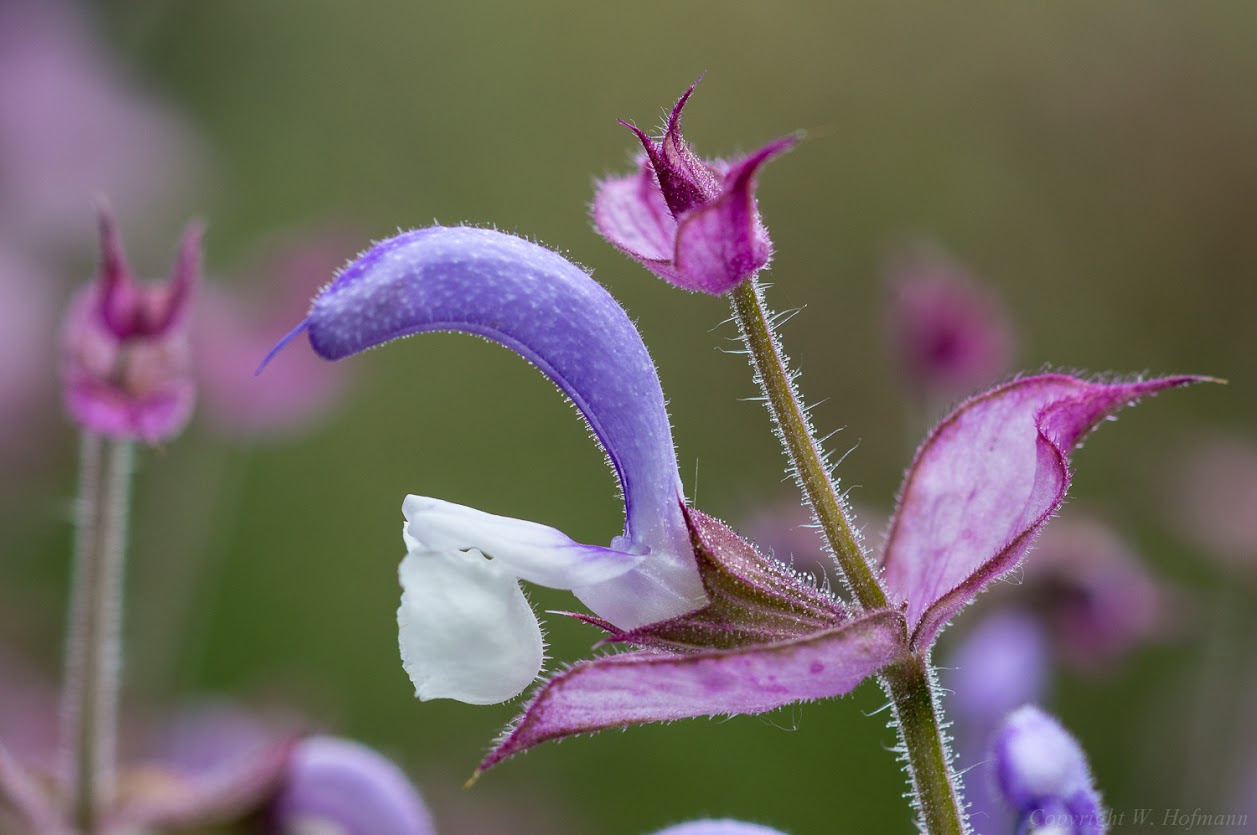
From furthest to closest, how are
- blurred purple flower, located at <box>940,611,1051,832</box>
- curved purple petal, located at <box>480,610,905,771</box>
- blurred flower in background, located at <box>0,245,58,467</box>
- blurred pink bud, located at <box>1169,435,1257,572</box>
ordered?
1. blurred flower in background, located at <box>0,245,58,467</box>
2. blurred pink bud, located at <box>1169,435,1257,572</box>
3. blurred purple flower, located at <box>940,611,1051,832</box>
4. curved purple petal, located at <box>480,610,905,771</box>

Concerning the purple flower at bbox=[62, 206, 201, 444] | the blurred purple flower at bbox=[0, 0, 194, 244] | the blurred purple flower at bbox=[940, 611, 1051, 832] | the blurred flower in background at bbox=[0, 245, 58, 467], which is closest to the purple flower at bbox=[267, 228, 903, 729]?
the purple flower at bbox=[62, 206, 201, 444]

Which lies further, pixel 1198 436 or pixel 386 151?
pixel 386 151

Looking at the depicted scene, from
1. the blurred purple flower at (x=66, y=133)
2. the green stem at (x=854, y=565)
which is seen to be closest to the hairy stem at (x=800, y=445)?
the green stem at (x=854, y=565)

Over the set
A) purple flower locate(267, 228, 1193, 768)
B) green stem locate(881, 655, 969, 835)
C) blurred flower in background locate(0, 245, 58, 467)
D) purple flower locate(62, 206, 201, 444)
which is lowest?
green stem locate(881, 655, 969, 835)

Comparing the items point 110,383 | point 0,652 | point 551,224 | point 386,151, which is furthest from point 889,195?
point 110,383

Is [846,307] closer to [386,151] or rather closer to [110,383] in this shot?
[386,151]

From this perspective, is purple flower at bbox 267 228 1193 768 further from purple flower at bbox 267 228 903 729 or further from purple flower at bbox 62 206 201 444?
purple flower at bbox 62 206 201 444

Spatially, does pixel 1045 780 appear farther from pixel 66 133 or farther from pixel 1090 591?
pixel 66 133
